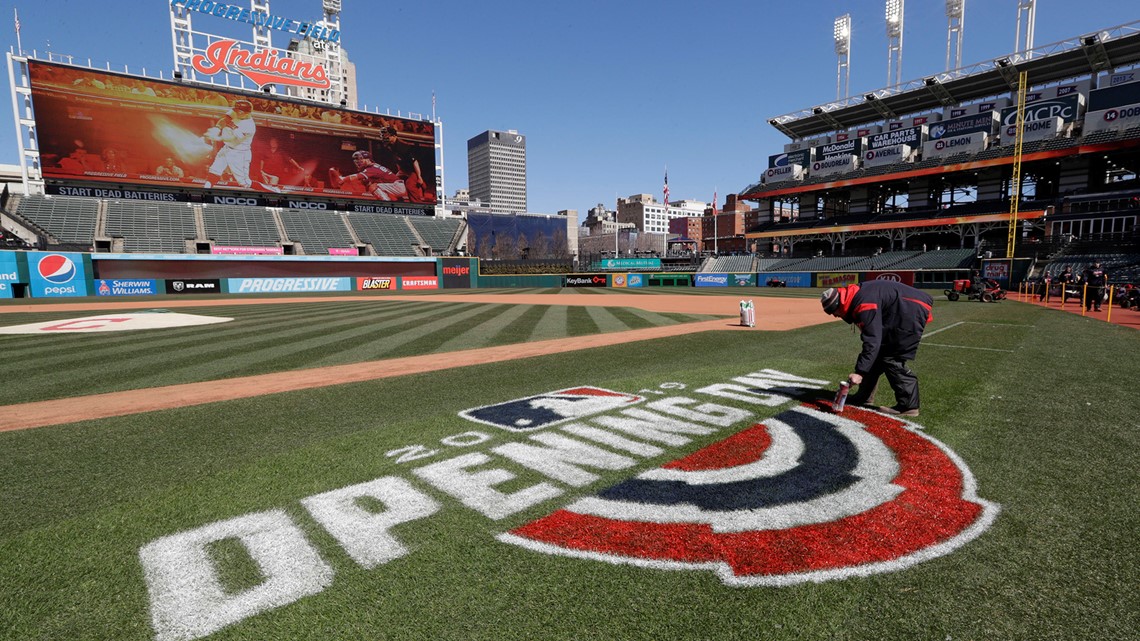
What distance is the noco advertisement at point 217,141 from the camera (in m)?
43.7

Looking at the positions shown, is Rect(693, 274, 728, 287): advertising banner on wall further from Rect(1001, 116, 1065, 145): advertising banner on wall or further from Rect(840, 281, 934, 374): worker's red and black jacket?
Rect(840, 281, 934, 374): worker's red and black jacket

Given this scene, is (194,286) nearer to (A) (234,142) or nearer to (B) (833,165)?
(A) (234,142)

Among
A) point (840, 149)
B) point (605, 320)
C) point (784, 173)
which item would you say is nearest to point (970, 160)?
point (840, 149)

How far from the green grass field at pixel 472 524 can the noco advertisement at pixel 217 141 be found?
2021 inches

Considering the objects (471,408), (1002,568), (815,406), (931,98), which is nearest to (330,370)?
(471,408)

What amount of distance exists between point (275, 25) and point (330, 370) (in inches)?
2467

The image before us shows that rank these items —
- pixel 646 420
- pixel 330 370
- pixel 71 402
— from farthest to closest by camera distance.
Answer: pixel 330 370
pixel 71 402
pixel 646 420

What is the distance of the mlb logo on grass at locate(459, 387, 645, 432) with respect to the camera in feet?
18.9

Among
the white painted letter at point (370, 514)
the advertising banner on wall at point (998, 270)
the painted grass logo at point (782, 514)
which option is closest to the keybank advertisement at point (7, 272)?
the white painted letter at point (370, 514)

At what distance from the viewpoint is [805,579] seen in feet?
9.11

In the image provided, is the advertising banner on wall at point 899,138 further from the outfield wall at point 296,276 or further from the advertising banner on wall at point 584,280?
the advertising banner on wall at point 584,280

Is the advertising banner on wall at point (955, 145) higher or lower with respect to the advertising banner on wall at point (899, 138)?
lower

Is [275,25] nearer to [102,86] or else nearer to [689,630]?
[102,86]

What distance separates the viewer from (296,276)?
145 feet
